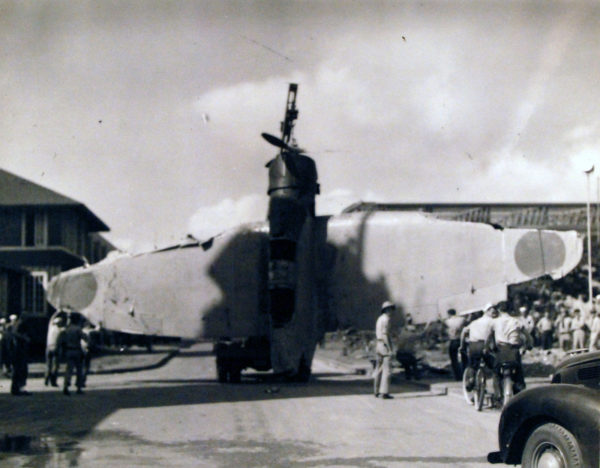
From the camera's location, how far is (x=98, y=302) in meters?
19.7

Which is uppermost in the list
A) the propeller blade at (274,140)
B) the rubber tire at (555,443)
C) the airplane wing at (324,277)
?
the propeller blade at (274,140)

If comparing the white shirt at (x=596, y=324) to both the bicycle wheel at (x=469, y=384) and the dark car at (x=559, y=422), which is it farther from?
the dark car at (x=559, y=422)

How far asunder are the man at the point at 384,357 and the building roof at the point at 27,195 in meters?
30.2

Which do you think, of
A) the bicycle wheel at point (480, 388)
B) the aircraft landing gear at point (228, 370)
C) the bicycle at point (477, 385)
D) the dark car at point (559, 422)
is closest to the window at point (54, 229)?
the aircraft landing gear at point (228, 370)

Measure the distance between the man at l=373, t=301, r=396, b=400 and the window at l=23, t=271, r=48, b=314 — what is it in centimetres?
2862

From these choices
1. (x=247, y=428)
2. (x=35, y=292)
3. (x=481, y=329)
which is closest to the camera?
(x=247, y=428)

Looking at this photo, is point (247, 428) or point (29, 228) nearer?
point (247, 428)

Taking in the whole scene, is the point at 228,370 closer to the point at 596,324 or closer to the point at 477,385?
the point at 477,385

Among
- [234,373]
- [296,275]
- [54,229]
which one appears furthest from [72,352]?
[54,229]

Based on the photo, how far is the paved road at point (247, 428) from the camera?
29.4 ft

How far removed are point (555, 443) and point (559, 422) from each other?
7.1 inches

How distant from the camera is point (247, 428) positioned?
11.3 metres

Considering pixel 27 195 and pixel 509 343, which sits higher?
pixel 27 195

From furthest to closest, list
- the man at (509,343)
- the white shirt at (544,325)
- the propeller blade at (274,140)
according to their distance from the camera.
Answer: the white shirt at (544,325), the propeller blade at (274,140), the man at (509,343)
